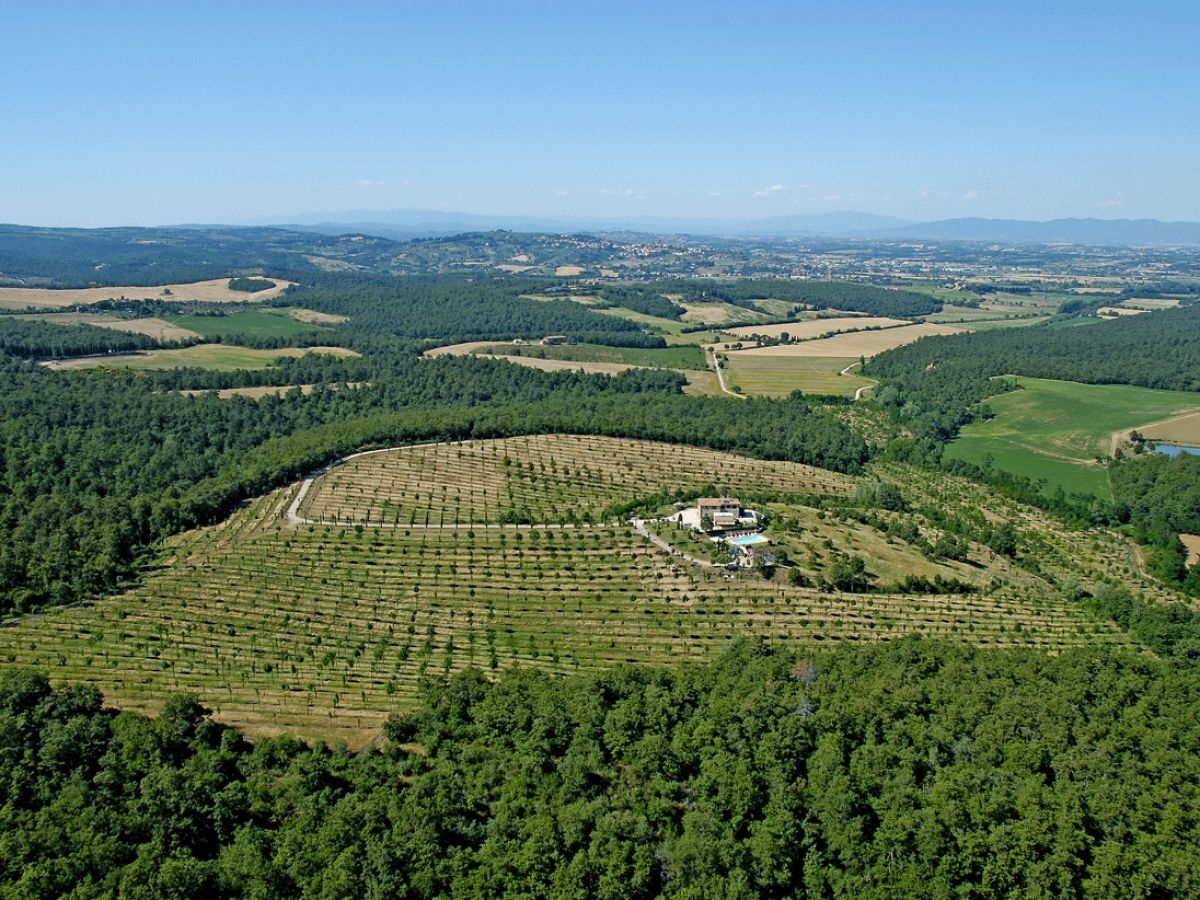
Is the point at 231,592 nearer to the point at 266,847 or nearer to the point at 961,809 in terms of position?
the point at 266,847

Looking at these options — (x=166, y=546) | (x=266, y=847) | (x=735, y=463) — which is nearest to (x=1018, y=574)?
(x=735, y=463)

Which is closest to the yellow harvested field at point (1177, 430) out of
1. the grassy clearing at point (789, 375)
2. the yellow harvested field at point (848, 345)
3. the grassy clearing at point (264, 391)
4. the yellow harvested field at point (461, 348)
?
the grassy clearing at point (789, 375)

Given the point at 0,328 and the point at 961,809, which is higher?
the point at 0,328

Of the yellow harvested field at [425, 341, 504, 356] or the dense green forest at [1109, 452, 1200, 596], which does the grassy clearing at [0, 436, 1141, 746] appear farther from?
the yellow harvested field at [425, 341, 504, 356]

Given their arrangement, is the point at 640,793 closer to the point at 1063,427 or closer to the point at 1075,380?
the point at 1063,427

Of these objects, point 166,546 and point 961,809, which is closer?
point 961,809

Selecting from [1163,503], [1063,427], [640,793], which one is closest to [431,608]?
[640,793]

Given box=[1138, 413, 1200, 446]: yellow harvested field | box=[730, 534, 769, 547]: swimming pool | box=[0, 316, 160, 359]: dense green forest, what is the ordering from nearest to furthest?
box=[730, 534, 769, 547]: swimming pool
box=[1138, 413, 1200, 446]: yellow harvested field
box=[0, 316, 160, 359]: dense green forest

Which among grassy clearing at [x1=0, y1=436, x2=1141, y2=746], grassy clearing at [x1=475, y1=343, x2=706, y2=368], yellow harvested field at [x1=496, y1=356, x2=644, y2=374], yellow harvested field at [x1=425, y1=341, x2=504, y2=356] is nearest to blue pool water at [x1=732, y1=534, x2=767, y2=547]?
grassy clearing at [x1=0, y1=436, x2=1141, y2=746]
